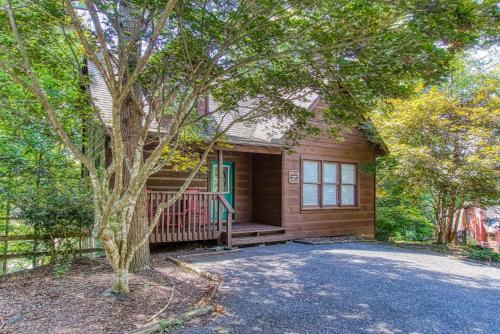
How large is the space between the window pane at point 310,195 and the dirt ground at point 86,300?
17.3 ft

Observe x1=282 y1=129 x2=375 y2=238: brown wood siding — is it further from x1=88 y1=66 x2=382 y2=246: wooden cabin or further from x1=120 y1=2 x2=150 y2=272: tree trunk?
x1=120 y1=2 x2=150 y2=272: tree trunk

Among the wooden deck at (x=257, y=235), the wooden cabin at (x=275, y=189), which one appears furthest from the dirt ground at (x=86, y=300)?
the wooden deck at (x=257, y=235)

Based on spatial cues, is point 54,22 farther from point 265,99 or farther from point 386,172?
point 386,172

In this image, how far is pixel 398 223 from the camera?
14.4 m

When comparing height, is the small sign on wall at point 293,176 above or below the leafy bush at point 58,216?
above

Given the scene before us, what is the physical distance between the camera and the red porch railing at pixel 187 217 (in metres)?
7.21

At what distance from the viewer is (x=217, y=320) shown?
347cm

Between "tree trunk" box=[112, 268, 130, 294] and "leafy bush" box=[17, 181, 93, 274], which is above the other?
"leafy bush" box=[17, 181, 93, 274]

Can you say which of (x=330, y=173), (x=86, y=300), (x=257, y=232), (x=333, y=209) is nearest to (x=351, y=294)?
(x=86, y=300)

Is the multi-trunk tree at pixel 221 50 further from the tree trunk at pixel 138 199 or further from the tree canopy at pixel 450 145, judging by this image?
the tree canopy at pixel 450 145

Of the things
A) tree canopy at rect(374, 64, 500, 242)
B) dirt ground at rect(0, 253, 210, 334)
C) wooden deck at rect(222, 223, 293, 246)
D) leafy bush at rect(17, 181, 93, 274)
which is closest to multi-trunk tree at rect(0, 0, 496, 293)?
dirt ground at rect(0, 253, 210, 334)

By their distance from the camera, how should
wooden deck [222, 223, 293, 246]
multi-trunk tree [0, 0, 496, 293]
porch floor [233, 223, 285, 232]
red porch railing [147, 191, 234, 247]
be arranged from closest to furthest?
multi-trunk tree [0, 0, 496, 293] → red porch railing [147, 191, 234, 247] → wooden deck [222, 223, 293, 246] → porch floor [233, 223, 285, 232]

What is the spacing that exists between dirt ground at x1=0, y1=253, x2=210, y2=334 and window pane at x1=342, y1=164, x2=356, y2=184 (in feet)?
22.8

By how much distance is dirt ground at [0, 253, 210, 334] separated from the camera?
10.8 feet
